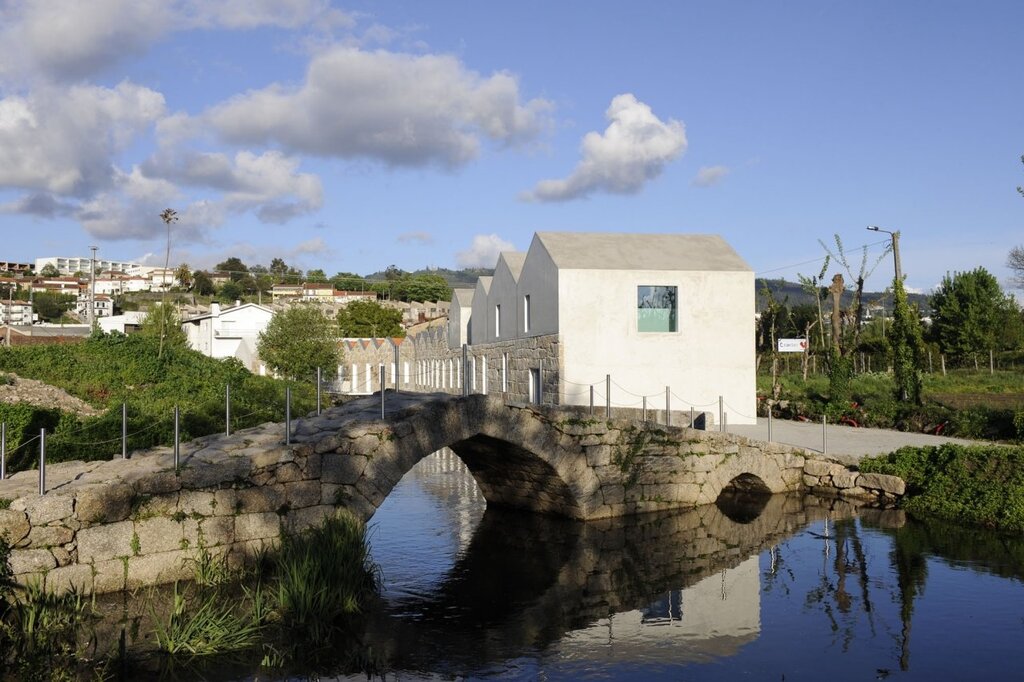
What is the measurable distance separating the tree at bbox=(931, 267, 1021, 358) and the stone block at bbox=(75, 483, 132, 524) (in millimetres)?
45288

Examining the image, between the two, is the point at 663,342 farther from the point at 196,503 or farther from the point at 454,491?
the point at 196,503

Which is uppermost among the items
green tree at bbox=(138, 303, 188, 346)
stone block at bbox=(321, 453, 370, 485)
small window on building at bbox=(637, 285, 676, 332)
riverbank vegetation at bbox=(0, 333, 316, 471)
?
green tree at bbox=(138, 303, 188, 346)

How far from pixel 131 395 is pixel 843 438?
1941cm

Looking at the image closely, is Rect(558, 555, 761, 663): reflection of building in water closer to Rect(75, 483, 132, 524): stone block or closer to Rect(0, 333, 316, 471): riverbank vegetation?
Rect(75, 483, 132, 524): stone block

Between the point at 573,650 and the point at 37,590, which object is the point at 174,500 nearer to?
the point at 37,590

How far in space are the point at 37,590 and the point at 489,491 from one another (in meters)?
8.91

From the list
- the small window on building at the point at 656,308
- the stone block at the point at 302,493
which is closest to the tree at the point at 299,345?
the small window on building at the point at 656,308

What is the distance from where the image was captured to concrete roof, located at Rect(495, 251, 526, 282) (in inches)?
1129

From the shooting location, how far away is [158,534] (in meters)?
9.84

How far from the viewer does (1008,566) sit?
11.6 metres

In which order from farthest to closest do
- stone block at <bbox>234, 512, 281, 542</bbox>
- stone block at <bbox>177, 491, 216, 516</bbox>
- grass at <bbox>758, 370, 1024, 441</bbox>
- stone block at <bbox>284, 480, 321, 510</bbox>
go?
grass at <bbox>758, 370, 1024, 441</bbox> → stone block at <bbox>284, 480, 321, 510</bbox> → stone block at <bbox>234, 512, 281, 542</bbox> → stone block at <bbox>177, 491, 216, 516</bbox>

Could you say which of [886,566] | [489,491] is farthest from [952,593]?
[489,491]

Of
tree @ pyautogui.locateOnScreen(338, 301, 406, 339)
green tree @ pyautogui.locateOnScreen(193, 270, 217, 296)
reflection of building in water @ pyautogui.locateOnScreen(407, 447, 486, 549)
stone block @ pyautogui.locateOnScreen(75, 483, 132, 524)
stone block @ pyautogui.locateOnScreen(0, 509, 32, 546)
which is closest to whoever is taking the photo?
stone block @ pyautogui.locateOnScreen(0, 509, 32, 546)

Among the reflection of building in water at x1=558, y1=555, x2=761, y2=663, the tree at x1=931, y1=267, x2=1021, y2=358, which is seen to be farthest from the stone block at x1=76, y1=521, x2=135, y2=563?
the tree at x1=931, y1=267, x2=1021, y2=358
